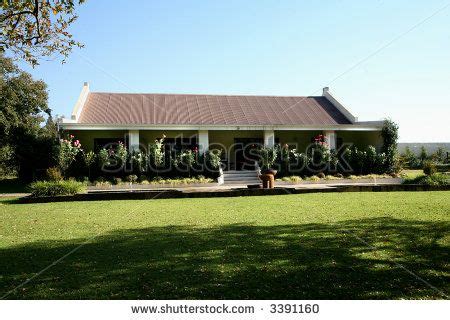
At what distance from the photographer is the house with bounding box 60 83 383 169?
80.5 feet

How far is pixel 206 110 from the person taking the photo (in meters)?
27.6

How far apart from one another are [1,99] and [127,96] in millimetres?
9011

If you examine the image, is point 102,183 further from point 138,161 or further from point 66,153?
point 66,153

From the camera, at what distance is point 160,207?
39.3 ft

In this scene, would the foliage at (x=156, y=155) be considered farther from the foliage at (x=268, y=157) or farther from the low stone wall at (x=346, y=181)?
the low stone wall at (x=346, y=181)

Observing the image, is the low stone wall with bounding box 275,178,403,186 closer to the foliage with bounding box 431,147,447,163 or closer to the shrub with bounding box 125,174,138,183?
the shrub with bounding box 125,174,138,183

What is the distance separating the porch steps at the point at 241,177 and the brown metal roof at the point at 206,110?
3.57 metres

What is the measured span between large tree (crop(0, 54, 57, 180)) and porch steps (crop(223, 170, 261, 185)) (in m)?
11.3

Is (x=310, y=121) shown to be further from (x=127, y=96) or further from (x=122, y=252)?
(x=122, y=252)

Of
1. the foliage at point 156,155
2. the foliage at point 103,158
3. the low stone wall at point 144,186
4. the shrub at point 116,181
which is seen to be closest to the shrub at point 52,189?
the low stone wall at point 144,186

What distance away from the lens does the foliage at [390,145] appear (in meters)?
25.3

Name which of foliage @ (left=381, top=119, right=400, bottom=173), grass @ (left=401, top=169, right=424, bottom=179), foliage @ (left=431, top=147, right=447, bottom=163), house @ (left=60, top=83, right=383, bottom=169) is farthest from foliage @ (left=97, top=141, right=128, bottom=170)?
foliage @ (left=431, top=147, right=447, bottom=163)
